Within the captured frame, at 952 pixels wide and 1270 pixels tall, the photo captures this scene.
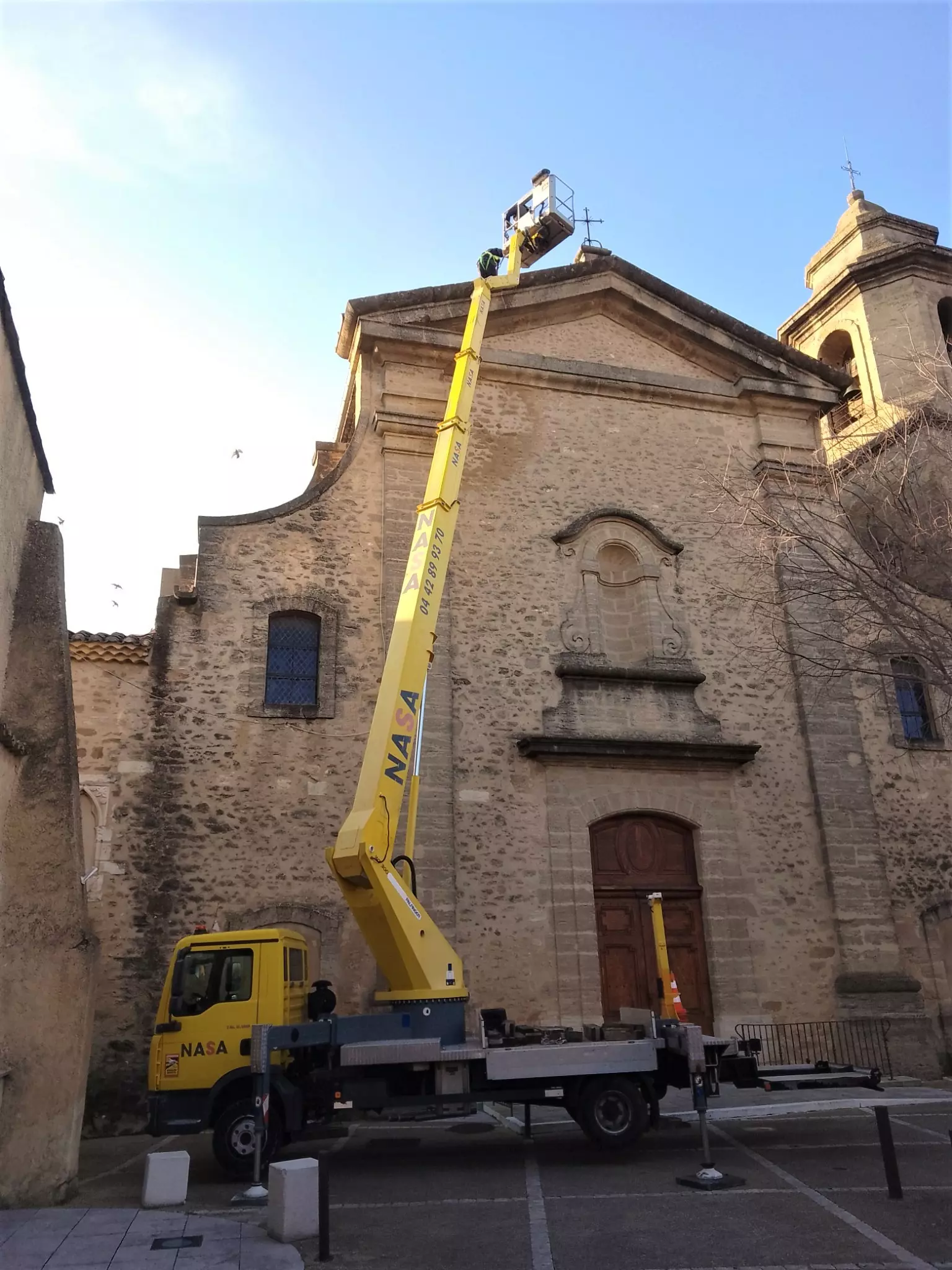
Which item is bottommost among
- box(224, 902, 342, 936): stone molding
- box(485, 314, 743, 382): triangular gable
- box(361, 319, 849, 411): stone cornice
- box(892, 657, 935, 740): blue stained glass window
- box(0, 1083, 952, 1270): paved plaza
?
box(0, 1083, 952, 1270): paved plaza

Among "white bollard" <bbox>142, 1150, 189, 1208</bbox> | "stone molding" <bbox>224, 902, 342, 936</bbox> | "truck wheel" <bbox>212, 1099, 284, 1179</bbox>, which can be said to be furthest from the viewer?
"stone molding" <bbox>224, 902, 342, 936</bbox>

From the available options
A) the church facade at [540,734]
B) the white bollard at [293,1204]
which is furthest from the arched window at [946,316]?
the white bollard at [293,1204]

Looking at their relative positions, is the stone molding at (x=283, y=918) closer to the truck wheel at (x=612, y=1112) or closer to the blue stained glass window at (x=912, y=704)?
the truck wheel at (x=612, y=1112)

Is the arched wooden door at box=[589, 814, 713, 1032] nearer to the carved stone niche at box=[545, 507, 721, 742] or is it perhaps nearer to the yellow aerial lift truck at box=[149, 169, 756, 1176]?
the carved stone niche at box=[545, 507, 721, 742]

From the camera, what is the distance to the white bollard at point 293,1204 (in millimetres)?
5980

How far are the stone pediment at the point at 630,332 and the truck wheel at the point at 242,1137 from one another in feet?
38.8

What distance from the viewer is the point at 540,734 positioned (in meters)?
13.1

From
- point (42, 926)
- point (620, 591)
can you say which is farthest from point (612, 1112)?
point (620, 591)

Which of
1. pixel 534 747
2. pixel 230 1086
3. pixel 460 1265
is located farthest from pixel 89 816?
pixel 460 1265

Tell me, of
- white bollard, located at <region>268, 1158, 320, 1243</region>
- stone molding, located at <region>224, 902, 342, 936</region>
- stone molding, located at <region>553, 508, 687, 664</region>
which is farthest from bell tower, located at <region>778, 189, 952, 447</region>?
white bollard, located at <region>268, 1158, 320, 1243</region>

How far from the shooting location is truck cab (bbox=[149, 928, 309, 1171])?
309 inches

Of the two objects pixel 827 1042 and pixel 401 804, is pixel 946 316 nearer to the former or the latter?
pixel 827 1042

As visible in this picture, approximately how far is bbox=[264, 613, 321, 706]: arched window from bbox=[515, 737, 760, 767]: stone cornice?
306 centimetres

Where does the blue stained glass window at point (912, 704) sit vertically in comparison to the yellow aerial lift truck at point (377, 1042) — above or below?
above
